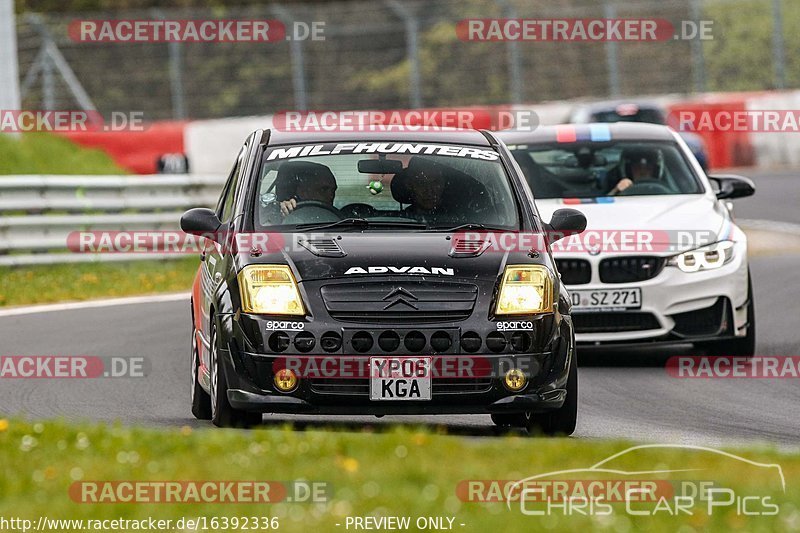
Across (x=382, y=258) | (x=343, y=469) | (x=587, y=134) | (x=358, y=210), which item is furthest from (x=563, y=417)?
(x=587, y=134)

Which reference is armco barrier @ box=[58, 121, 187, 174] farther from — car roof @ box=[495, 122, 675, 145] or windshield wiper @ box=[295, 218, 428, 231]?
windshield wiper @ box=[295, 218, 428, 231]

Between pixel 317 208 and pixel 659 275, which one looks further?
pixel 659 275

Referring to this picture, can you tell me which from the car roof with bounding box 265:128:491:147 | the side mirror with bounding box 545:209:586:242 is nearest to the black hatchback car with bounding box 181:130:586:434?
the side mirror with bounding box 545:209:586:242

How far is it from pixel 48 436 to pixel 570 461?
2322 mm

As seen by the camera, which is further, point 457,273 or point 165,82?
point 165,82

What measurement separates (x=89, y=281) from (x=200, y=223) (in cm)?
902

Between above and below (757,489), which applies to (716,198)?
above

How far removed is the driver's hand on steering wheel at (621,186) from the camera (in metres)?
13.0

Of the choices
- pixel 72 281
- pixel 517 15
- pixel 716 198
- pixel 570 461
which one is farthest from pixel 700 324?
pixel 517 15

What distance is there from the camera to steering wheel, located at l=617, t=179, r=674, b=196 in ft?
42.7

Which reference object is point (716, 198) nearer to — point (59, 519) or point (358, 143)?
point (358, 143)

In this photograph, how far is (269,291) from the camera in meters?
8.40

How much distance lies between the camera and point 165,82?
31344mm

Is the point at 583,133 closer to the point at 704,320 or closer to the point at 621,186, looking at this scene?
the point at 621,186
